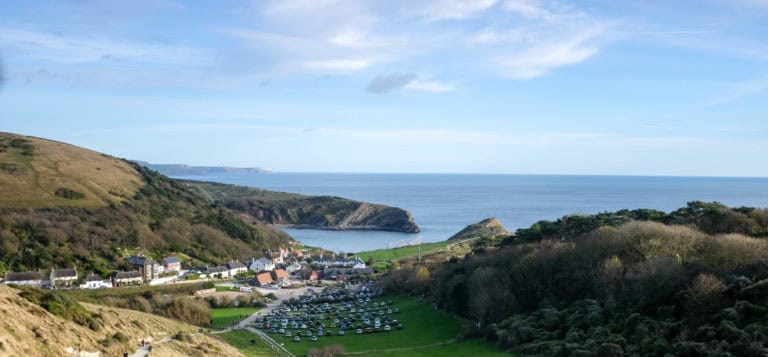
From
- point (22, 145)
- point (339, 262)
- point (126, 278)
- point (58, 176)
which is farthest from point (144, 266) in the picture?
point (22, 145)

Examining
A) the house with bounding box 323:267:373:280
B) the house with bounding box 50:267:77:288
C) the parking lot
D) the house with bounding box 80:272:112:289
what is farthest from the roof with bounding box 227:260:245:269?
the house with bounding box 50:267:77:288

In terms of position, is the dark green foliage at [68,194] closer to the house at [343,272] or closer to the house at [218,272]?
the house at [218,272]

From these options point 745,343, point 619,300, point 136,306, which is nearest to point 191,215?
point 136,306

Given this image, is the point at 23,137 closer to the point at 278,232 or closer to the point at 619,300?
the point at 278,232

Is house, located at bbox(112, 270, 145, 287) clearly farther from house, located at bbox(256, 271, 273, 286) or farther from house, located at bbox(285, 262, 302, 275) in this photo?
house, located at bbox(285, 262, 302, 275)

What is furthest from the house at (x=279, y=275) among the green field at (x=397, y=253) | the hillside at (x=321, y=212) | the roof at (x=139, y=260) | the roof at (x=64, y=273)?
the hillside at (x=321, y=212)
